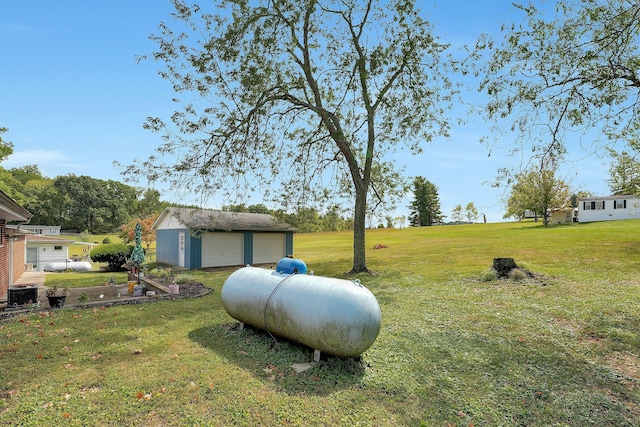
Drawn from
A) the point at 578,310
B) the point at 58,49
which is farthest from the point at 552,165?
the point at 58,49

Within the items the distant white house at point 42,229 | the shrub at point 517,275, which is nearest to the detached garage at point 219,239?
the shrub at point 517,275

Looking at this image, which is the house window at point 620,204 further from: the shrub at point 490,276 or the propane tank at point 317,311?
the propane tank at point 317,311

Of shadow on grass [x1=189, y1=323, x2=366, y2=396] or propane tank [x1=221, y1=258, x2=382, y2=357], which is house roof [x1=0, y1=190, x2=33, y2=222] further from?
propane tank [x1=221, y1=258, x2=382, y2=357]

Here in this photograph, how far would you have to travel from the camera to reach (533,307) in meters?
9.20

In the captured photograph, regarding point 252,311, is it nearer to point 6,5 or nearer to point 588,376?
point 588,376

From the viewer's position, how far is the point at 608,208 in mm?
43188

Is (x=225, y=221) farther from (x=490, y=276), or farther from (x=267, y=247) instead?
(x=490, y=276)

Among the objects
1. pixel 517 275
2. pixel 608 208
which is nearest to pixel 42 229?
pixel 517 275

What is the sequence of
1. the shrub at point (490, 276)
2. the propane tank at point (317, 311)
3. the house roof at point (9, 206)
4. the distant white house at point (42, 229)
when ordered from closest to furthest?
the propane tank at point (317, 311) → the house roof at point (9, 206) → the shrub at point (490, 276) → the distant white house at point (42, 229)

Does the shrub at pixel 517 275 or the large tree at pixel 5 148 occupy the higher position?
the large tree at pixel 5 148

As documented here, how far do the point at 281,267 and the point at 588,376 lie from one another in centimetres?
554

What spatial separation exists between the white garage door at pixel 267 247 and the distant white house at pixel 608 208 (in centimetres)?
4181

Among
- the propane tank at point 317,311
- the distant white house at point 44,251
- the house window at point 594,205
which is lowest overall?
the distant white house at point 44,251

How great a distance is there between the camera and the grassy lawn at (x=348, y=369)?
167 inches
